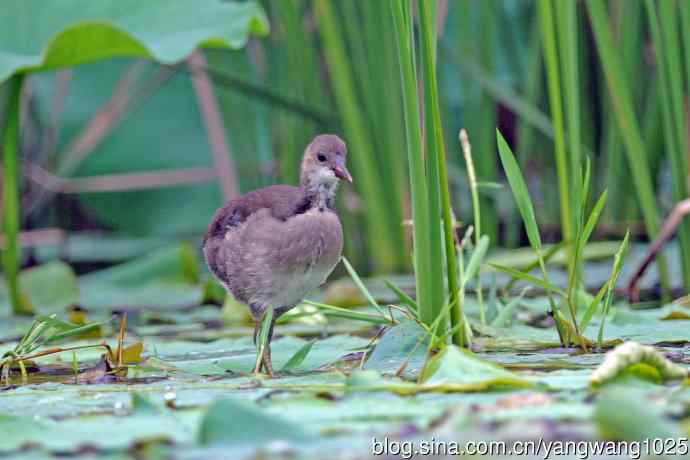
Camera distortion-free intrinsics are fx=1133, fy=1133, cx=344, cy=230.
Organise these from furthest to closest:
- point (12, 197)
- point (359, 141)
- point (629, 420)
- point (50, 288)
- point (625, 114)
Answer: point (359, 141) < point (50, 288) < point (12, 197) < point (625, 114) < point (629, 420)

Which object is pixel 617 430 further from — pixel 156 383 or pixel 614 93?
pixel 614 93

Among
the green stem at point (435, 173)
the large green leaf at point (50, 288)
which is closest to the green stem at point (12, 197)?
the large green leaf at point (50, 288)

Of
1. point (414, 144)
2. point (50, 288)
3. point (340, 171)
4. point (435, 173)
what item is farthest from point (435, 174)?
point (50, 288)

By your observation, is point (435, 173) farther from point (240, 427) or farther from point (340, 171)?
point (240, 427)

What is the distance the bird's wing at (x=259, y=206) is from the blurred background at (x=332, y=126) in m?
1.50

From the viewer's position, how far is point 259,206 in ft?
12.6

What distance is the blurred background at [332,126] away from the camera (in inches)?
237

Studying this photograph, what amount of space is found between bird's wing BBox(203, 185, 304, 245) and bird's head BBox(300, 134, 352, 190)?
8cm

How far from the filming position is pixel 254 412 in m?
Result: 2.00

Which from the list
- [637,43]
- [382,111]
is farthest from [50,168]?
[637,43]

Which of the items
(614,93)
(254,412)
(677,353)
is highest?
(614,93)

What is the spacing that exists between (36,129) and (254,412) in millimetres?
7236

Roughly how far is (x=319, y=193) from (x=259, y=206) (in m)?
0.29

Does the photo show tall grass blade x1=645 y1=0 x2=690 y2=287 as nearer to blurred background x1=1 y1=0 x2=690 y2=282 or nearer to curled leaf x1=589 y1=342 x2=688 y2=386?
blurred background x1=1 y1=0 x2=690 y2=282
